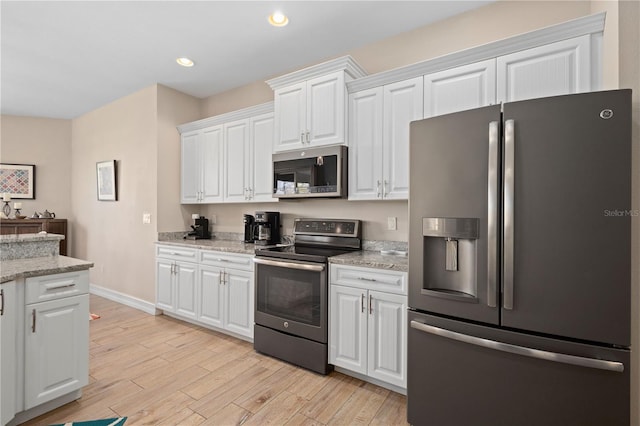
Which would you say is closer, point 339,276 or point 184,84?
point 339,276

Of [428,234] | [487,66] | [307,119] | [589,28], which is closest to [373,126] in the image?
[307,119]

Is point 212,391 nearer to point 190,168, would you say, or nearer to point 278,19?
point 190,168

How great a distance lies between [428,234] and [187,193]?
3.34m

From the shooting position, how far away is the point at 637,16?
1470 mm

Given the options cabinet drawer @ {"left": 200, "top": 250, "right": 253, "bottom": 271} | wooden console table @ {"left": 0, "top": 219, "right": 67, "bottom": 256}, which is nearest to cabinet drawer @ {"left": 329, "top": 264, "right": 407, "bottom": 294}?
cabinet drawer @ {"left": 200, "top": 250, "right": 253, "bottom": 271}

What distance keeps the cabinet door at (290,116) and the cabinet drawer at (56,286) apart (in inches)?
74.5

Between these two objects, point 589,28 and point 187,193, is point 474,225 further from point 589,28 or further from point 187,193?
point 187,193

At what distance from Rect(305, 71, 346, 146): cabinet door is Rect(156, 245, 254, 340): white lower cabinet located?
4.29 feet

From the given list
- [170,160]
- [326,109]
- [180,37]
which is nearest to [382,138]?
[326,109]

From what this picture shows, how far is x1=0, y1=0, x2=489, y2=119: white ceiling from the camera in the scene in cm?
250

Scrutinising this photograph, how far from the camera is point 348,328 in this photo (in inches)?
92.7

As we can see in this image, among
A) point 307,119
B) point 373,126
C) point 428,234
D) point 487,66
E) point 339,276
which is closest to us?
point 428,234

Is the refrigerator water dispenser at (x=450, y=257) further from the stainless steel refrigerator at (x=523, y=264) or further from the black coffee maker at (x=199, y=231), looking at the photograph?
the black coffee maker at (x=199, y=231)

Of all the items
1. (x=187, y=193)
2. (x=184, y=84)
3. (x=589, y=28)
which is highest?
(x=184, y=84)
